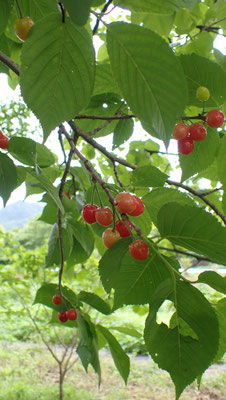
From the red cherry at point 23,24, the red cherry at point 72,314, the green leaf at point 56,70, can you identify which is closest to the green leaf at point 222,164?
the green leaf at point 56,70

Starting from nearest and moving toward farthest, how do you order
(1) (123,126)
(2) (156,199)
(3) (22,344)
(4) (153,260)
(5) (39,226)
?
(4) (153,260)
(2) (156,199)
(1) (123,126)
(3) (22,344)
(5) (39,226)

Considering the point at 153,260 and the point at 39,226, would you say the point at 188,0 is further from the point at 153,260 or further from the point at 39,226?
the point at 39,226

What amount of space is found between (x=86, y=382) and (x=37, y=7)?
4.59m

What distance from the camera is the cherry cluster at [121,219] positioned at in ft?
1.72

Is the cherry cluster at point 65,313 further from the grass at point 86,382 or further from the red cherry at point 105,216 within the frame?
the grass at point 86,382

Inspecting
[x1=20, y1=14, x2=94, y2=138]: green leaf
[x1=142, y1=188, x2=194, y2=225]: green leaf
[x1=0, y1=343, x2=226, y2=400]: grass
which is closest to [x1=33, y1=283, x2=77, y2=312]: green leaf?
[x1=142, y1=188, x2=194, y2=225]: green leaf

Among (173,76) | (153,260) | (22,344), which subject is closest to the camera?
(173,76)

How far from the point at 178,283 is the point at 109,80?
591 millimetres

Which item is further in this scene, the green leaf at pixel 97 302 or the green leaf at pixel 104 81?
the green leaf at pixel 97 302

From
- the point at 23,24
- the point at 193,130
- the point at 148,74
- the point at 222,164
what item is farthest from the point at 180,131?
the point at 23,24

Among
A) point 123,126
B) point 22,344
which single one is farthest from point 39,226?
point 123,126

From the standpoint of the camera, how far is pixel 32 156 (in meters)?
0.64

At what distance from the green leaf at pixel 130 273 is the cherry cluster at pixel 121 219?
0.07 feet

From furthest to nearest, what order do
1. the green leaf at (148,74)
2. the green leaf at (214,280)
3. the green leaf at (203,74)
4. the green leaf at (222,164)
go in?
1. the green leaf at (222,164)
2. the green leaf at (203,74)
3. the green leaf at (214,280)
4. the green leaf at (148,74)
